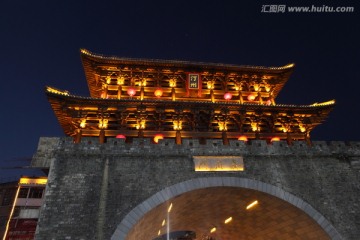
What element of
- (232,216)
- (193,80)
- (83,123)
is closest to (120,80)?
(83,123)

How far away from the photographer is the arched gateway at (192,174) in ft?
28.9

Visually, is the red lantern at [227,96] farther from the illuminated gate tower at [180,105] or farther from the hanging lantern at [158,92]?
the hanging lantern at [158,92]

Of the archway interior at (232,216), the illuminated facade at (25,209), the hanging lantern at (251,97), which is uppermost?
the hanging lantern at (251,97)

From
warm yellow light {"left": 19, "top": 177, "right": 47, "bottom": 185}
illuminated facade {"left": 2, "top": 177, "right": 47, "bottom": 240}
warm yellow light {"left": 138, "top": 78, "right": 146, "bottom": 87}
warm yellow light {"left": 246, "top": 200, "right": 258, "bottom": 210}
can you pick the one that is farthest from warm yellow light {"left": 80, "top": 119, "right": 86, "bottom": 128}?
warm yellow light {"left": 19, "top": 177, "right": 47, "bottom": 185}

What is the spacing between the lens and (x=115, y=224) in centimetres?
838

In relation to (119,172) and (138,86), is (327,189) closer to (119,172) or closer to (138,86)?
(119,172)

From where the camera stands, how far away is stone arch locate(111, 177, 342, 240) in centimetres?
886

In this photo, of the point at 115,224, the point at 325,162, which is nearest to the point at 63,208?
the point at 115,224

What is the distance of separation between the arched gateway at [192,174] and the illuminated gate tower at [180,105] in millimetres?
64

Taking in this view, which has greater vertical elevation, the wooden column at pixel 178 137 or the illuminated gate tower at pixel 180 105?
the illuminated gate tower at pixel 180 105

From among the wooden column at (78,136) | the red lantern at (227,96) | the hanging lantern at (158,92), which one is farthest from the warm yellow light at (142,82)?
the red lantern at (227,96)

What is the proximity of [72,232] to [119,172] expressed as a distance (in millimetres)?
2254

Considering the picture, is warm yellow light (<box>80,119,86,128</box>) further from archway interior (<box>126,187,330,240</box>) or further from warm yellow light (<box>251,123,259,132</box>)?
warm yellow light (<box>251,123,259,132</box>)

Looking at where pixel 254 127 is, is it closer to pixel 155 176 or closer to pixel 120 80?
pixel 155 176
